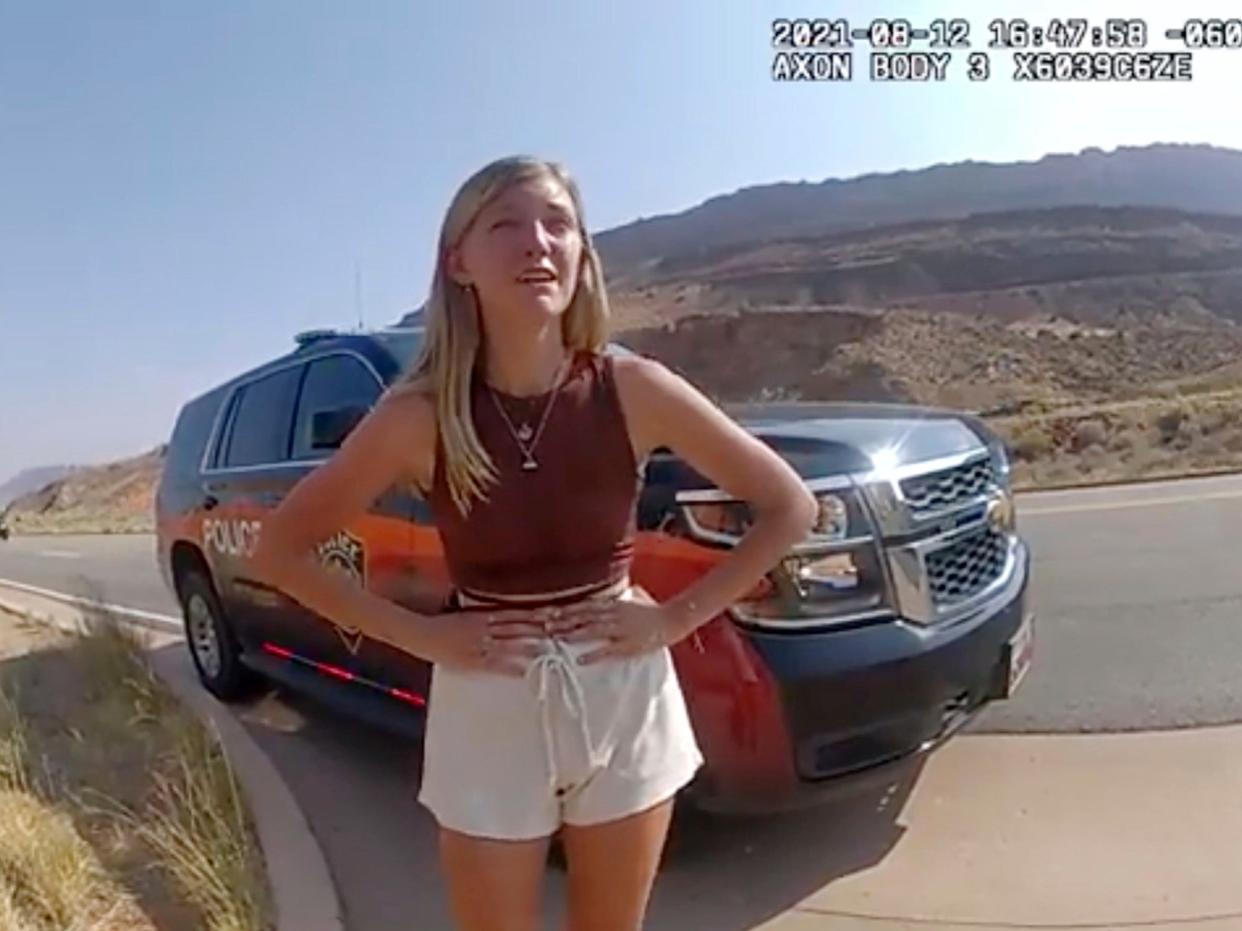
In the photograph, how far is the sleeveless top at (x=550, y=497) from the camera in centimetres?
183

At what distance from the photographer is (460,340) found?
6.11 feet

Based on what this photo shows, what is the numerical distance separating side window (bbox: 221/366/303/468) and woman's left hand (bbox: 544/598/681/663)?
372 cm

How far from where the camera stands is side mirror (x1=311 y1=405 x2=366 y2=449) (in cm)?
424

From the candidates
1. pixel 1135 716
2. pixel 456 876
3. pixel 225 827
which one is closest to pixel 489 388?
pixel 456 876

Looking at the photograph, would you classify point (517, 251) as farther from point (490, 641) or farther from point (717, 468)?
point (490, 641)

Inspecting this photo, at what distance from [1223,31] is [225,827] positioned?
9.79 metres

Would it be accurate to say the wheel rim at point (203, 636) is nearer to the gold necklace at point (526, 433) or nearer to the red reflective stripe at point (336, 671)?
the red reflective stripe at point (336, 671)

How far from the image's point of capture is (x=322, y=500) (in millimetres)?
1905

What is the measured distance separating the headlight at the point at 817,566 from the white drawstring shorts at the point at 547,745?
46.4 inches

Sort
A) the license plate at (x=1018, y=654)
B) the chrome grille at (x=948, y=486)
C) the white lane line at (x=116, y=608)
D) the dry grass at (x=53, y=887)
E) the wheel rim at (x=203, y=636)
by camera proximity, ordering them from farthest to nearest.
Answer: the white lane line at (x=116, y=608) < the wheel rim at (x=203, y=636) < the license plate at (x=1018, y=654) < the chrome grille at (x=948, y=486) < the dry grass at (x=53, y=887)

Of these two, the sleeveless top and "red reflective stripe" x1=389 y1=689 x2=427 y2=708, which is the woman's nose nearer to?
the sleeveless top

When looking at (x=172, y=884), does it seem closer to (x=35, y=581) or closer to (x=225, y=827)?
(x=225, y=827)

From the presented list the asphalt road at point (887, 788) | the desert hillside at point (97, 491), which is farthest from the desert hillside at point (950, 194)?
the asphalt road at point (887, 788)

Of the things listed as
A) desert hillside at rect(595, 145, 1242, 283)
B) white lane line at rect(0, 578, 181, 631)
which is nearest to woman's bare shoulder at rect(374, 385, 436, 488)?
white lane line at rect(0, 578, 181, 631)
